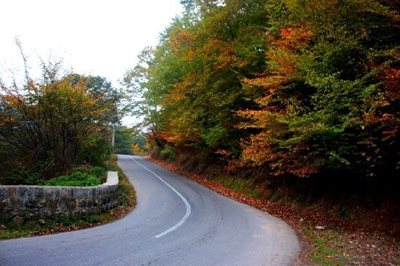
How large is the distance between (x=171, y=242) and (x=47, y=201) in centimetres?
384

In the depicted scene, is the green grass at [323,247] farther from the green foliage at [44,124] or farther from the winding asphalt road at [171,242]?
the green foliage at [44,124]

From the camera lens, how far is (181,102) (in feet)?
77.0

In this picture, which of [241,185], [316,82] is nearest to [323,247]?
[316,82]

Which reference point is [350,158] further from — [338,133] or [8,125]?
[8,125]

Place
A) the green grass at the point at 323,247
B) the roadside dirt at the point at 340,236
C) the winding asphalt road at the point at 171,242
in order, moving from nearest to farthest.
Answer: the winding asphalt road at the point at 171,242 < the green grass at the point at 323,247 < the roadside dirt at the point at 340,236

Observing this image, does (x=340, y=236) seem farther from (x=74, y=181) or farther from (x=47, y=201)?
(x=74, y=181)

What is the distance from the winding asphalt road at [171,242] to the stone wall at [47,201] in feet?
3.42

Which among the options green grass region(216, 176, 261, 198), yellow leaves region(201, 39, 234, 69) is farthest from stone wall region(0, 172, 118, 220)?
yellow leaves region(201, 39, 234, 69)

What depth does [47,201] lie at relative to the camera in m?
9.45

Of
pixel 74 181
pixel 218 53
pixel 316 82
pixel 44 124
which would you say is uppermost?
pixel 218 53

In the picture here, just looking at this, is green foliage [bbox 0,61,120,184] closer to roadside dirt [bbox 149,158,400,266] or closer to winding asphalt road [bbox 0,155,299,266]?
winding asphalt road [bbox 0,155,299,266]

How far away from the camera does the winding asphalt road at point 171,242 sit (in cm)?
677

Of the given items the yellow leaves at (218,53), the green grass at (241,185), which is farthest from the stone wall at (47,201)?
the yellow leaves at (218,53)

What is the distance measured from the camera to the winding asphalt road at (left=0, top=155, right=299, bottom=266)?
6.77 meters
